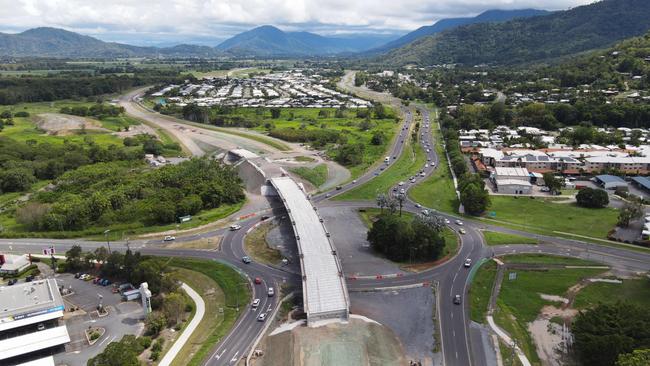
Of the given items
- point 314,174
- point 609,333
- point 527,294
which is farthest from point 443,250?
point 314,174

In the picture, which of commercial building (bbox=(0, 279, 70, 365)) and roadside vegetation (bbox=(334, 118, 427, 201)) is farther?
roadside vegetation (bbox=(334, 118, 427, 201))

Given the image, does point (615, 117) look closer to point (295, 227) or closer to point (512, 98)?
point (512, 98)

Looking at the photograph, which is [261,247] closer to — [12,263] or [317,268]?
[317,268]

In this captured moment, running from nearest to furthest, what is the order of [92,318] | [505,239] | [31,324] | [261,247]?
[31,324]
[92,318]
[261,247]
[505,239]

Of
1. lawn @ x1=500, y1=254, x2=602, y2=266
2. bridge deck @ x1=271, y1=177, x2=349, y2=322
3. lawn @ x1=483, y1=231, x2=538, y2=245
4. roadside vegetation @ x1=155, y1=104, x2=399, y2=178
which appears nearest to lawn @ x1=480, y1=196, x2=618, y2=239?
lawn @ x1=483, y1=231, x2=538, y2=245

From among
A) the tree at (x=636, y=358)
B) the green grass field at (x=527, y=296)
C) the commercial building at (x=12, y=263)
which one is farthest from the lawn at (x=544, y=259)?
the commercial building at (x=12, y=263)

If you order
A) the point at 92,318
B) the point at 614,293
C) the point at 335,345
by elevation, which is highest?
the point at 614,293

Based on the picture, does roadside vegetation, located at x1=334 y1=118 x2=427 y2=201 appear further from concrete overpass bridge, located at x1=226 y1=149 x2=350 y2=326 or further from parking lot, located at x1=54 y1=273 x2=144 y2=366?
parking lot, located at x1=54 y1=273 x2=144 y2=366
